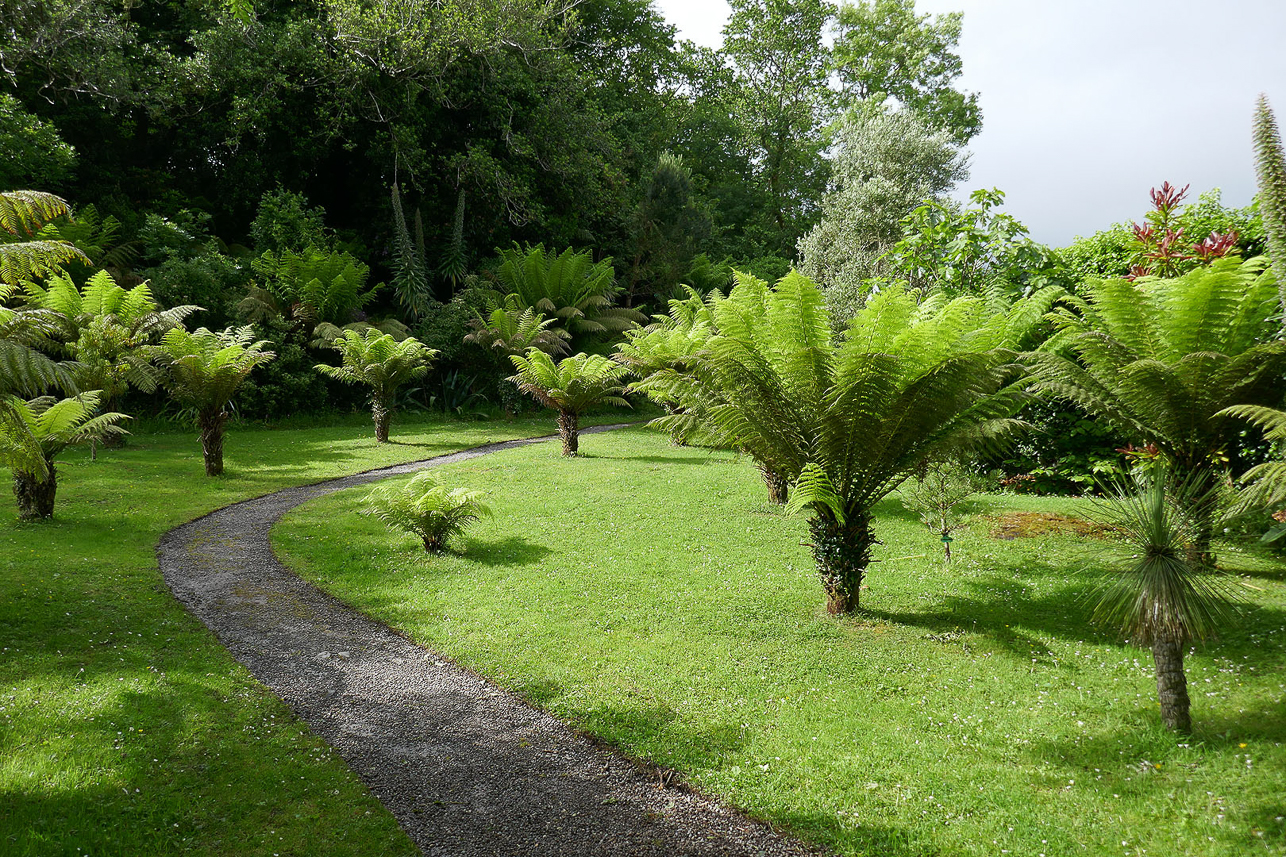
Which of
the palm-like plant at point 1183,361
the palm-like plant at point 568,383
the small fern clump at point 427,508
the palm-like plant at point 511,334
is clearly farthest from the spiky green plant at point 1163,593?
the palm-like plant at point 511,334

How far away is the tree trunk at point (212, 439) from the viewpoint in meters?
10.1

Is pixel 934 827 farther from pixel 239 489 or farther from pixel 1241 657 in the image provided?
pixel 239 489

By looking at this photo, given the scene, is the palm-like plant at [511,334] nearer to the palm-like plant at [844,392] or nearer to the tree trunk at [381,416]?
the tree trunk at [381,416]

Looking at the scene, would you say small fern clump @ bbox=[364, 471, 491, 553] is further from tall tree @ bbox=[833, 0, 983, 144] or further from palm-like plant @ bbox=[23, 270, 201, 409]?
tall tree @ bbox=[833, 0, 983, 144]

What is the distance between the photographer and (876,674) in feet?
14.6

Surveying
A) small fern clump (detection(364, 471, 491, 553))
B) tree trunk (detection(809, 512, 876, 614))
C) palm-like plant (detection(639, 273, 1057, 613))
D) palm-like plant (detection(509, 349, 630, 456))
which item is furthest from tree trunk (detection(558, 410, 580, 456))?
tree trunk (detection(809, 512, 876, 614))

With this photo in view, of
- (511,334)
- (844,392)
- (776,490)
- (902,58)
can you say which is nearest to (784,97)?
(902,58)

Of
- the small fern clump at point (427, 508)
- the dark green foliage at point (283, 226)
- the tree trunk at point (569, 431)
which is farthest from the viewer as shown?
the dark green foliage at point (283, 226)

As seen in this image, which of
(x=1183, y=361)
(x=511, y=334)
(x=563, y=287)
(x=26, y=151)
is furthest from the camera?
(x=563, y=287)

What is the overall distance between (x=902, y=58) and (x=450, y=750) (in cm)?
3628

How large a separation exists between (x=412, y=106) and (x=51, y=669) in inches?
694

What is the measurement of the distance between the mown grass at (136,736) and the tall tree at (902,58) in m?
33.1

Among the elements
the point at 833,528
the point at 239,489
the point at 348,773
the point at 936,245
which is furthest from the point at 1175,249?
the point at 239,489

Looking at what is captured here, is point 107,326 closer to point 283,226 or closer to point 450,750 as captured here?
point 283,226
